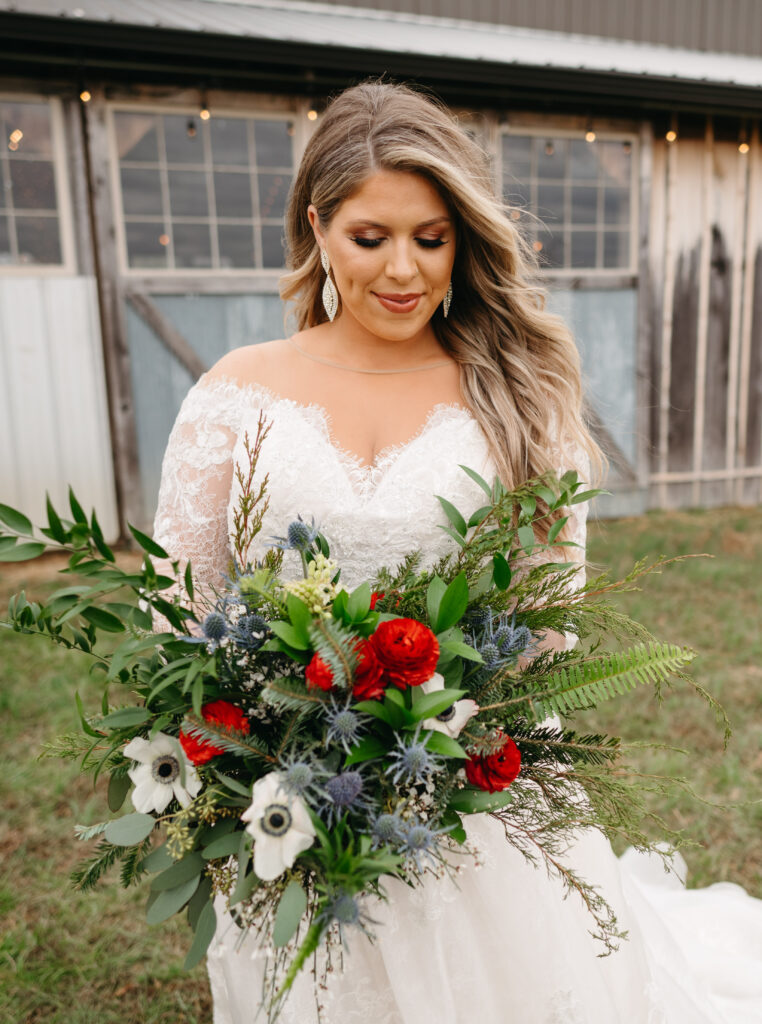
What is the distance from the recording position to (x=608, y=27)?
8000 millimetres

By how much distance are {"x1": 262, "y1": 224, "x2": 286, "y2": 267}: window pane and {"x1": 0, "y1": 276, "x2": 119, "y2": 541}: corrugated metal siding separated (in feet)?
4.55

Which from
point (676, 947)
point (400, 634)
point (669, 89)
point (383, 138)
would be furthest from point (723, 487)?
point (400, 634)

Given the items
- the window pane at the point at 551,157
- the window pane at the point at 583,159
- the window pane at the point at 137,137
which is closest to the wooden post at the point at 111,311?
the window pane at the point at 137,137

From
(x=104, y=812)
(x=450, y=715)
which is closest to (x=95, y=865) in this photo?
(x=450, y=715)

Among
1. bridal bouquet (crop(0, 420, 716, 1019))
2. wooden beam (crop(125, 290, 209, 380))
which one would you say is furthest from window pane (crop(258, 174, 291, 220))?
bridal bouquet (crop(0, 420, 716, 1019))

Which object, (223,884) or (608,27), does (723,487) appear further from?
(223,884)

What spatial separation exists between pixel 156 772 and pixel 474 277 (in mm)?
1359

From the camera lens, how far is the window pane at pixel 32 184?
5.91 meters

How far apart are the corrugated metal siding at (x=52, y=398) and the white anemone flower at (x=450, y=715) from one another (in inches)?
215

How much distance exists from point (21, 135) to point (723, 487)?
22.7 ft

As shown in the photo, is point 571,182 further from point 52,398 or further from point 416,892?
point 416,892

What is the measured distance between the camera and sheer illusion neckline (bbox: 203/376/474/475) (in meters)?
1.81

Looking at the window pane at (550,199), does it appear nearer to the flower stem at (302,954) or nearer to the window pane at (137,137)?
the window pane at (137,137)

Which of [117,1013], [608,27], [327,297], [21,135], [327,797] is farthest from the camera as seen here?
[608,27]
